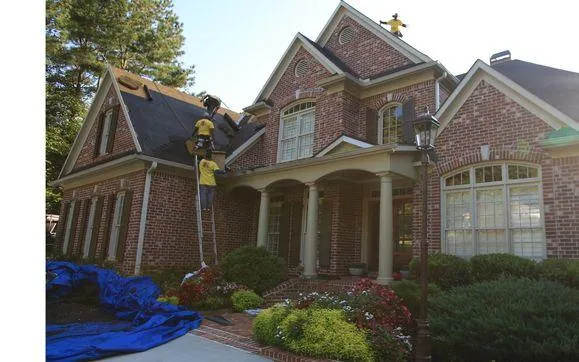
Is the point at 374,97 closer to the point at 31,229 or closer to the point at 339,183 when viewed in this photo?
the point at 339,183

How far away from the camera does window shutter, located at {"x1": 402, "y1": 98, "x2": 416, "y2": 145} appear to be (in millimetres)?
11154

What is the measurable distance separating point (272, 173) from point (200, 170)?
222cm

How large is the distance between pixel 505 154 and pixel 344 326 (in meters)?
5.71

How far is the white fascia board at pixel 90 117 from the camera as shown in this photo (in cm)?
1600

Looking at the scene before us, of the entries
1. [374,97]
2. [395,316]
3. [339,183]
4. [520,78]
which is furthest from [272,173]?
[520,78]

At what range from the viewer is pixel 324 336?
5391 mm

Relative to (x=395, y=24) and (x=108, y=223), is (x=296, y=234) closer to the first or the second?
(x=108, y=223)

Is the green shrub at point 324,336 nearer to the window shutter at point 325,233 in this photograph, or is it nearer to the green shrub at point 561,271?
the green shrub at point 561,271

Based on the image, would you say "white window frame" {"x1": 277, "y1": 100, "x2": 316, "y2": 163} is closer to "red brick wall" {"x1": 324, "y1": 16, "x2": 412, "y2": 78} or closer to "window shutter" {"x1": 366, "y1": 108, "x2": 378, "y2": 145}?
"window shutter" {"x1": 366, "y1": 108, "x2": 378, "y2": 145}

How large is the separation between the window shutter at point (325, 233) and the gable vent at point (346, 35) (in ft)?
20.3

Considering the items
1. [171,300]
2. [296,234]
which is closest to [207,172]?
[296,234]

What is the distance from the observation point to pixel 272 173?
11984 millimetres

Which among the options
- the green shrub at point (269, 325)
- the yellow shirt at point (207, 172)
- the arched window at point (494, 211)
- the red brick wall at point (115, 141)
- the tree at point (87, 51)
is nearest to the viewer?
the green shrub at point (269, 325)

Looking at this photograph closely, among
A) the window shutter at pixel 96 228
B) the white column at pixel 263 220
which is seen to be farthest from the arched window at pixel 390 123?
the window shutter at pixel 96 228
